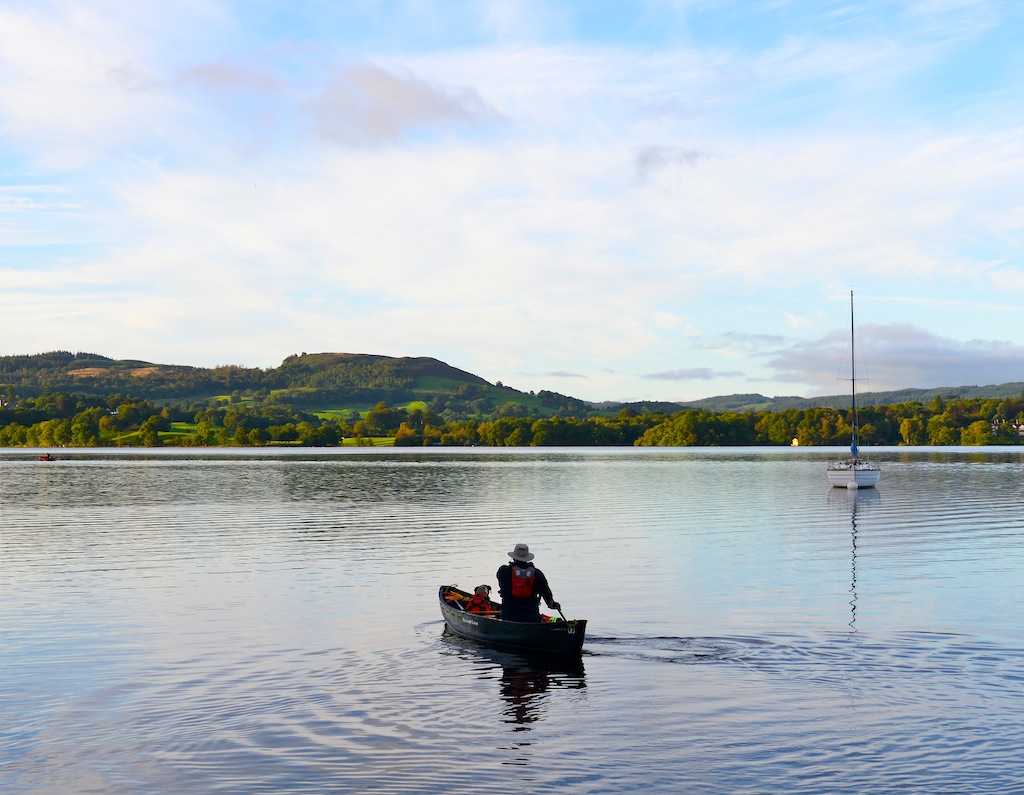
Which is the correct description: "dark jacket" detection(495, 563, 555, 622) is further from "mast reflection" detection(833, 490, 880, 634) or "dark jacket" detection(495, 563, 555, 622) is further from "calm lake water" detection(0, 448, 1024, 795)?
"mast reflection" detection(833, 490, 880, 634)

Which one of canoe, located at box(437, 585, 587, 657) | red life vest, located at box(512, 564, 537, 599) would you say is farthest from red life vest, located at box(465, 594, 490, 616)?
red life vest, located at box(512, 564, 537, 599)

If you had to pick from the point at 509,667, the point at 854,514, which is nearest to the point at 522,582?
the point at 509,667

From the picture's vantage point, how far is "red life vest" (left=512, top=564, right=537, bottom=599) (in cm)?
2733

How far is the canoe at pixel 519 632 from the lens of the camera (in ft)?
84.9

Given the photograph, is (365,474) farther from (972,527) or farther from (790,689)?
(790,689)

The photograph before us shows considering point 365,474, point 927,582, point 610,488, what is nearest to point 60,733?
point 927,582

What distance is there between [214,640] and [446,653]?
7054mm

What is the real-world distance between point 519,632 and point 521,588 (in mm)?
1171

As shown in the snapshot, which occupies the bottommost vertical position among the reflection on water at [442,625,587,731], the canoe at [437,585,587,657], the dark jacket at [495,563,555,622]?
the reflection on water at [442,625,587,731]

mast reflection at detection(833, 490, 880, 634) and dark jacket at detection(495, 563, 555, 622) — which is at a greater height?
dark jacket at detection(495, 563, 555, 622)

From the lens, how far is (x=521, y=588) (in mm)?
27422

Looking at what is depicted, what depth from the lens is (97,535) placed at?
198ft

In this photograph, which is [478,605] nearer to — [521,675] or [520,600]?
[520,600]

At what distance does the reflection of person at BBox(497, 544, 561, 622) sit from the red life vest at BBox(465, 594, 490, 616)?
7.20ft
